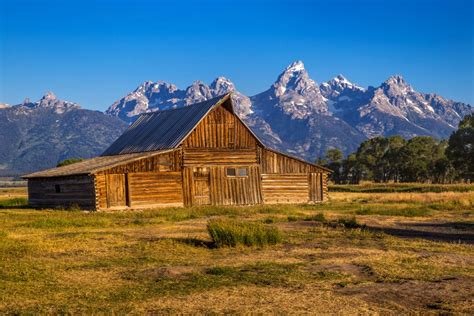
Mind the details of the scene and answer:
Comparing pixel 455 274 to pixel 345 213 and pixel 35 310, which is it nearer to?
pixel 35 310

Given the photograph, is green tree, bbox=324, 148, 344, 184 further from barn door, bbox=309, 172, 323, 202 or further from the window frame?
the window frame

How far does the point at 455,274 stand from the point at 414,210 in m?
19.1

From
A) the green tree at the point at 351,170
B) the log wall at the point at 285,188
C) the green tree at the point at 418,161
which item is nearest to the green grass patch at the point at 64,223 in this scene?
the log wall at the point at 285,188

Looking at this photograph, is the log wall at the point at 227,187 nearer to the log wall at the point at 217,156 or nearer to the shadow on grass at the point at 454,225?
the log wall at the point at 217,156

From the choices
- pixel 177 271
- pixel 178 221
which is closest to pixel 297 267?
pixel 177 271

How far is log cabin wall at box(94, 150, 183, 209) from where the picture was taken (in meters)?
37.7

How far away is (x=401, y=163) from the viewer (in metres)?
110

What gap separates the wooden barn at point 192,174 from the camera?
38531mm

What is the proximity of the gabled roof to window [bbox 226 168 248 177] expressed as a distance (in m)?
4.16

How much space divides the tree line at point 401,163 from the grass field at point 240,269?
2985 inches

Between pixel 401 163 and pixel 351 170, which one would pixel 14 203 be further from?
Result: pixel 351 170

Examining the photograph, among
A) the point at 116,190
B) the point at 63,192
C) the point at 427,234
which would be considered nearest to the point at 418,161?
the point at 63,192

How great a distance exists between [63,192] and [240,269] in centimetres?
3079

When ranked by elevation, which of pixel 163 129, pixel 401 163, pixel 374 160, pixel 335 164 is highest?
pixel 163 129
